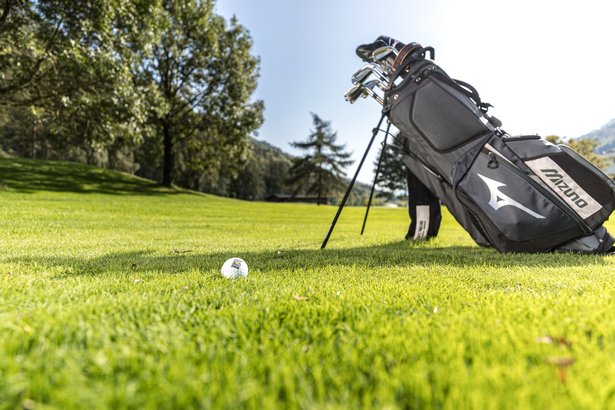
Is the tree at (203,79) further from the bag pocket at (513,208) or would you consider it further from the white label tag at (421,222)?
the bag pocket at (513,208)

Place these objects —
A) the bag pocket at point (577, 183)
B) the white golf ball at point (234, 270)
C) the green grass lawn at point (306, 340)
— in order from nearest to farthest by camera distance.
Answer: the green grass lawn at point (306, 340) < the white golf ball at point (234, 270) < the bag pocket at point (577, 183)

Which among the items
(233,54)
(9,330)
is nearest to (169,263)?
(9,330)

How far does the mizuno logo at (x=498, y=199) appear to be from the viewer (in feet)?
10.5

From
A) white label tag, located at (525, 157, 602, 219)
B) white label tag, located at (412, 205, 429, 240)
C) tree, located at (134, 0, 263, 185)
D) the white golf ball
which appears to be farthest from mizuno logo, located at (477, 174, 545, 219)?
tree, located at (134, 0, 263, 185)

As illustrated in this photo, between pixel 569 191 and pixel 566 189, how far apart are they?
0.03 metres

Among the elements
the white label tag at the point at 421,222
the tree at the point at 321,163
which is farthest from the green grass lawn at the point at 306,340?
the tree at the point at 321,163

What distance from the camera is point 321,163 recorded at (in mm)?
49094

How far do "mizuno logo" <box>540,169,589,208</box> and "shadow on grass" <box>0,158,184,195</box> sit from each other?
14.5m

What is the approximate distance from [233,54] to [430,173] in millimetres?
19626

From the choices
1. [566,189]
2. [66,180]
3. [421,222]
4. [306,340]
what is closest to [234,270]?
[306,340]

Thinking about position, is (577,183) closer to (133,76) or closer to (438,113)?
(438,113)

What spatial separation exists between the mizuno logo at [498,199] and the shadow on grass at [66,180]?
46.0 feet

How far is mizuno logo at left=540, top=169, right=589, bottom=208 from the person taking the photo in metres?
3.14

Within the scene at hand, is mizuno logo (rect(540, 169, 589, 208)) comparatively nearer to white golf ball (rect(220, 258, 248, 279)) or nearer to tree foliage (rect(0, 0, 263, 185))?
white golf ball (rect(220, 258, 248, 279))
